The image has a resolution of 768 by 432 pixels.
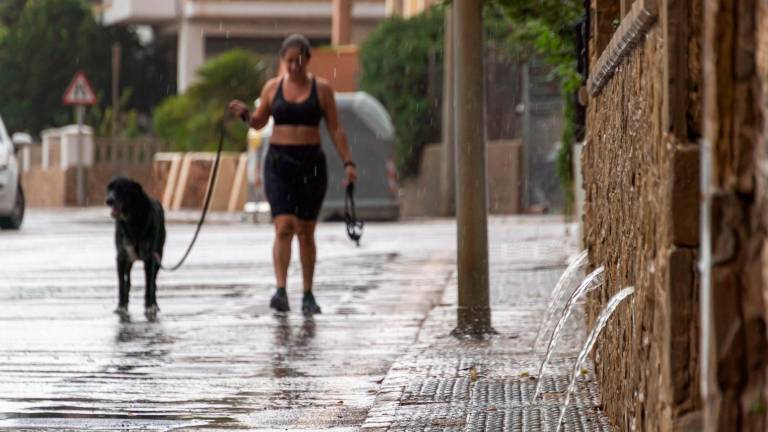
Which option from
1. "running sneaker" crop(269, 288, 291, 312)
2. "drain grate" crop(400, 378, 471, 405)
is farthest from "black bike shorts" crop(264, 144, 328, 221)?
"drain grate" crop(400, 378, 471, 405)

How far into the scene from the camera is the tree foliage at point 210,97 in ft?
154

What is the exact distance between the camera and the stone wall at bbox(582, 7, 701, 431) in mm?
3521

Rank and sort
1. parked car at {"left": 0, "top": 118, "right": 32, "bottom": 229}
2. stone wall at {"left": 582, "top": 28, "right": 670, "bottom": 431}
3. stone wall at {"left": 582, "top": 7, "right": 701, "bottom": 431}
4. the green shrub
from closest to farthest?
stone wall at {"left": 582, "top": 7, "right": 701, "bottom": 431}
stone wall at {"left": 582, "top": 28, "right": 670, "bottom": 431}
parked car at {"left": 0, "top": 118, "right": 32, "bottom": 229}
the green shrub

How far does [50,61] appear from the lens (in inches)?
2689

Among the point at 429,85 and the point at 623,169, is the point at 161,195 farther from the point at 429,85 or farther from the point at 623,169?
the point at 623,169

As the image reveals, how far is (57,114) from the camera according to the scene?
223ft

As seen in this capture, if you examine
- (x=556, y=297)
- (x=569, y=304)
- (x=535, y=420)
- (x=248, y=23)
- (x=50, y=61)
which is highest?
(x=248, y=23)

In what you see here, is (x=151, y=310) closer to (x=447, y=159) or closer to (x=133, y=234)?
(x=133, y=234)

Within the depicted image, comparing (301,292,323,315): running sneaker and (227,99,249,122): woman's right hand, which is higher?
(227,99,249,122): woman's right hand

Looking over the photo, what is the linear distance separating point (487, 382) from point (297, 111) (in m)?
4.33

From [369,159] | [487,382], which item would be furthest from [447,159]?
[487,382]

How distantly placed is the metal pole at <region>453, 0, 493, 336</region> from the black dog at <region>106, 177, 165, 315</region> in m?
2.55

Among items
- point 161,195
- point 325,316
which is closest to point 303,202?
point 325,316

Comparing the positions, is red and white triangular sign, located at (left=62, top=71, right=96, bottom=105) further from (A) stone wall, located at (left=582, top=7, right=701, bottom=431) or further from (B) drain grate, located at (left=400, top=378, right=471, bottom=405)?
(A) stone wall, located at (left=582, top=7, right=701, bottom=431)
